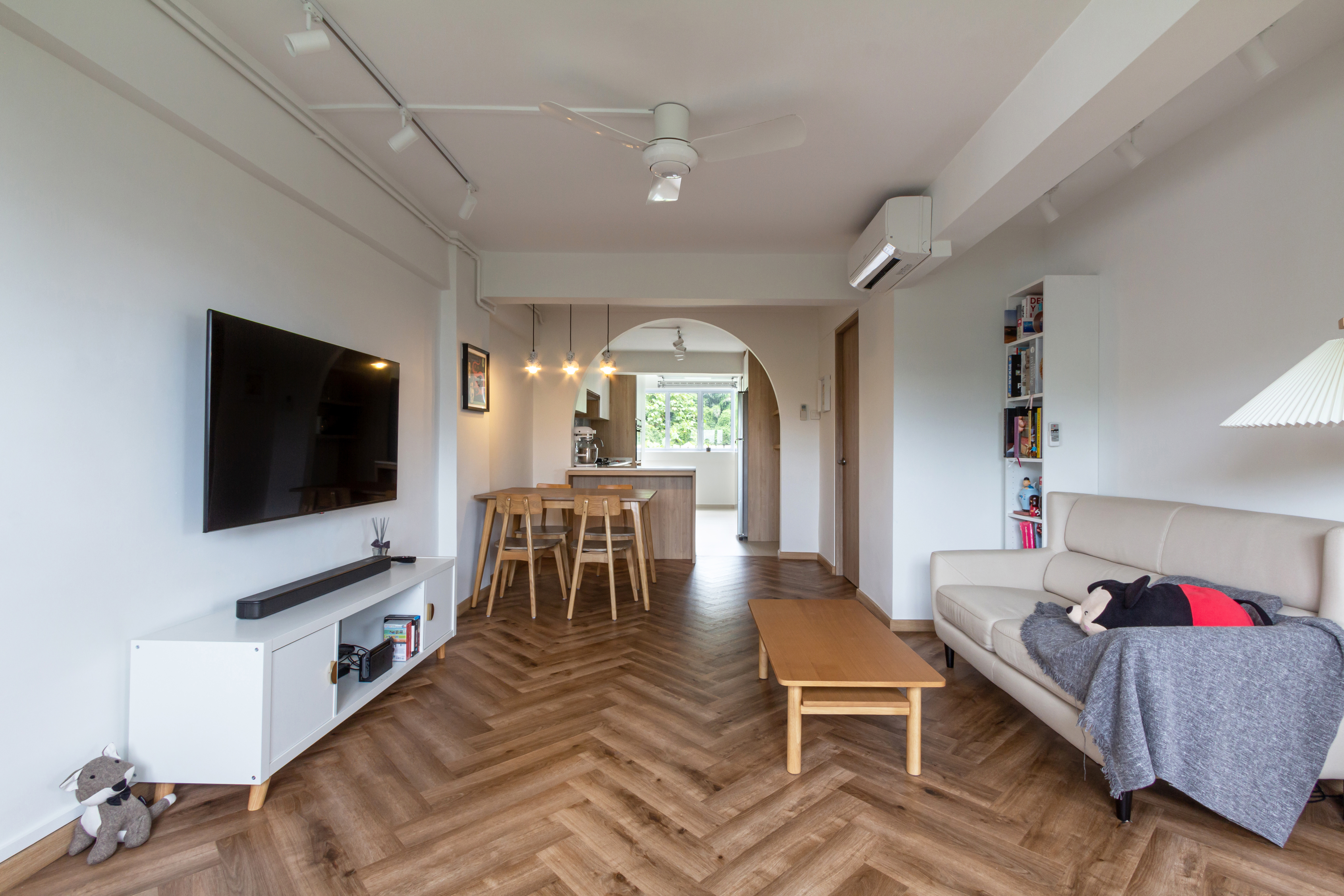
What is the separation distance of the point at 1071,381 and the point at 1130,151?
114 cm

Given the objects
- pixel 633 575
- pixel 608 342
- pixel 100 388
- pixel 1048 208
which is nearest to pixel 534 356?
pixel 608 342

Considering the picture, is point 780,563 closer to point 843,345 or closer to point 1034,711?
point 843,345

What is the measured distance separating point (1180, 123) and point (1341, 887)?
8.84 feet

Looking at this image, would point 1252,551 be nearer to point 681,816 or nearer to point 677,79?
point 681,816

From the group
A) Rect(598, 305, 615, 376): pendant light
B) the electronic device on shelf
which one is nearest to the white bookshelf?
the electronic device on shelf

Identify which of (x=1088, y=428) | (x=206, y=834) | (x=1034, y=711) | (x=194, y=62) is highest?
(x=194, y=62)

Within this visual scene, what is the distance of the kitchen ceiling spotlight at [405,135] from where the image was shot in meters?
2.38

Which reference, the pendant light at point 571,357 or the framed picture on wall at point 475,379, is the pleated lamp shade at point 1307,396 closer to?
the framed picture on wall at point 475,379

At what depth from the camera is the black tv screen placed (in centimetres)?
202

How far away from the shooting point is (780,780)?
2045 mm

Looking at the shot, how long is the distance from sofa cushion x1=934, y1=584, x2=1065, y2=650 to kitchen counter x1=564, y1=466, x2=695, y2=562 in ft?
10.1

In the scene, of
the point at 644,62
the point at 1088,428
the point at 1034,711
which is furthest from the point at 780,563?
the point at 644,62

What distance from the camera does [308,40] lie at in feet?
5.89

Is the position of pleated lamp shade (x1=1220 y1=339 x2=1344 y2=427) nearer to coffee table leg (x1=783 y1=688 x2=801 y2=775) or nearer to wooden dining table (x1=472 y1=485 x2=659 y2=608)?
coffee table leg (x1=783 y1=688 x2=801 y2=775)
